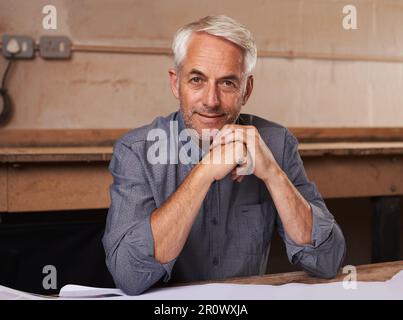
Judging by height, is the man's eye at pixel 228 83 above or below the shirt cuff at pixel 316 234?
above

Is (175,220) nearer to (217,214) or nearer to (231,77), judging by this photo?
(217,214)

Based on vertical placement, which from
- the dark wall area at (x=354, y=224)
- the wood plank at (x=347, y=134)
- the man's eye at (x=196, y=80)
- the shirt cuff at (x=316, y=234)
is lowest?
the dark wall area at (x=354, y=224)

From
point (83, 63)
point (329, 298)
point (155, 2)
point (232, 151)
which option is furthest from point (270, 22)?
point (329, 298)

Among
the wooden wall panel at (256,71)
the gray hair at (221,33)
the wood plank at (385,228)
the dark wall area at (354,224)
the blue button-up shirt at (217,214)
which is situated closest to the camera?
the blue button-up shirt at (217,214)

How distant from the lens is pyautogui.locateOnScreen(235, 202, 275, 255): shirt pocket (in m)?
1.50

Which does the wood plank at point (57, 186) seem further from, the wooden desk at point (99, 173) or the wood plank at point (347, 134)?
the wood plank at point (347, 134)

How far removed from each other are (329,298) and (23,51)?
235 cm

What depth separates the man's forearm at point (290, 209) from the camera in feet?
4.23

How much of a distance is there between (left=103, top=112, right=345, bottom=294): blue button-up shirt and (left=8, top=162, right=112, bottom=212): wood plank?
743 millimetres

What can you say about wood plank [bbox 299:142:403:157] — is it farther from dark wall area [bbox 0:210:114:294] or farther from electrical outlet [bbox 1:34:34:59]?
electrical outlet [bbox 1:34:34:59]

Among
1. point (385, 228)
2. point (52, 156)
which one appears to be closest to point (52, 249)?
point (52, 156)

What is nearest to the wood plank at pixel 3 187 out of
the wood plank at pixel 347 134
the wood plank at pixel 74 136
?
the wood plank at pixel 74 136
